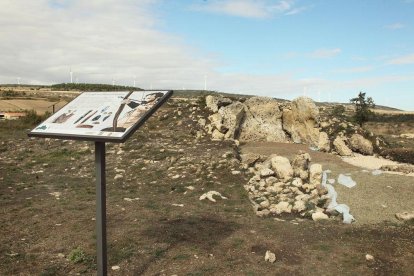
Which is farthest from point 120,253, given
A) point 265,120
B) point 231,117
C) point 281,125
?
point 281,125

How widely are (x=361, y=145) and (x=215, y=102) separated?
9881 millimetres

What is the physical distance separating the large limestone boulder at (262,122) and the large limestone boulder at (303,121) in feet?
2.15

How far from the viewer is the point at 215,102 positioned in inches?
1048

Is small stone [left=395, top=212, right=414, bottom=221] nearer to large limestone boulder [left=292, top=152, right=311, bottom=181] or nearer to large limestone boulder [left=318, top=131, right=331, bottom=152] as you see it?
large limestone boulder [left=292, top=152, right=311, bottom=181]

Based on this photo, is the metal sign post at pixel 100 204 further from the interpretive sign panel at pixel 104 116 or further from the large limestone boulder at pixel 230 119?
the large limestone boulder at pixel 230 119

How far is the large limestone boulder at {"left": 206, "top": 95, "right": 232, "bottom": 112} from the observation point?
1032 inches

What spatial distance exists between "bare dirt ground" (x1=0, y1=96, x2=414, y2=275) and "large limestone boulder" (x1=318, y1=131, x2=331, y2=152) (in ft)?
10.6

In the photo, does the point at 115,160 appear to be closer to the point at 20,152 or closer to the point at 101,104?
the point at 20,152

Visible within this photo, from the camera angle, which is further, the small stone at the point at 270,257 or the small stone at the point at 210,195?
the small stone at the point at 210,195

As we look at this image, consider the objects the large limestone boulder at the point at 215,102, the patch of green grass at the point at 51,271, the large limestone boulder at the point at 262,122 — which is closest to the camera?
the patch of green grass at the point at 51,271

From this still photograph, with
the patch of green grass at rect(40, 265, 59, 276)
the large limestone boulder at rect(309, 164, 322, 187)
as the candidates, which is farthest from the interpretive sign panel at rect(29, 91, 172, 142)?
the large limestone boulder at rect(309, 164, 322, 187)

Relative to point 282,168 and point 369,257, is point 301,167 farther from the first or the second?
point 369,257

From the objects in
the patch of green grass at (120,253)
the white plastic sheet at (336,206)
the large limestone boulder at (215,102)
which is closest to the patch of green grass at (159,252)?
the patch of green grass at (120,253)

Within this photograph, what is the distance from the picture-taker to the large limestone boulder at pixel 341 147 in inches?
868
